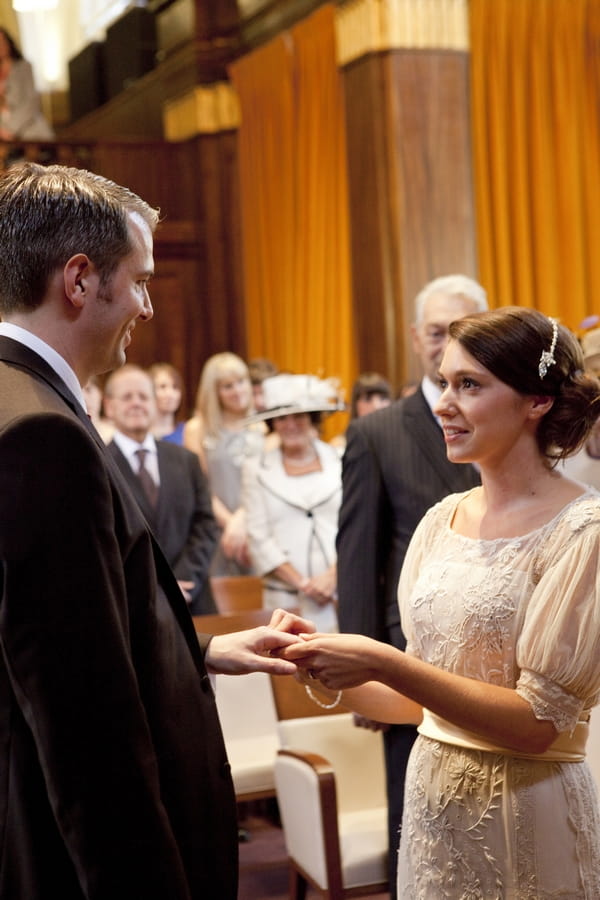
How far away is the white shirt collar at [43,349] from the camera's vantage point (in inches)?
67.9

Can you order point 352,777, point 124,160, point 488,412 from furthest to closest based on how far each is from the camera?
point 124,160 < point 352,777 < point 488,412

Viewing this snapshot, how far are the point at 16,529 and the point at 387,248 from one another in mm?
6451

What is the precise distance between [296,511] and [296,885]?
85.5 inches

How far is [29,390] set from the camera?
1.64m

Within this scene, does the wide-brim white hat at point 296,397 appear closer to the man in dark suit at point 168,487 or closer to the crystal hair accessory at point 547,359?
the man in dark suit at point 168,487

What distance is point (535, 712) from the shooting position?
218cm

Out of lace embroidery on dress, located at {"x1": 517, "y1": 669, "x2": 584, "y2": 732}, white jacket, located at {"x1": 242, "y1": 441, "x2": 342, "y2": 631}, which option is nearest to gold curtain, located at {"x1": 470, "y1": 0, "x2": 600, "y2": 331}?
white jacket, located at {"x1": 242, "y1": 441, "x2": 342, "y2": 631}

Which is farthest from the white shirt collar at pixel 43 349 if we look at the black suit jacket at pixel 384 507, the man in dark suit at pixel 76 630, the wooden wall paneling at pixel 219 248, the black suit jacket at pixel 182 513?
the wooden wall paneling at pixel 219 248

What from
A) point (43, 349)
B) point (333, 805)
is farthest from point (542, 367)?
point (333, 805)

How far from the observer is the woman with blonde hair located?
6551 mm

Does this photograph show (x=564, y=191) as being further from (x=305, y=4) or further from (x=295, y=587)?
(x=295, y=587)

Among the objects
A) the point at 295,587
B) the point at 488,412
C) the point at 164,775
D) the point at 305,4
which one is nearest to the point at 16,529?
the point at 164,775

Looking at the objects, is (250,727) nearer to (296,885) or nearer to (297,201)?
(296,885)

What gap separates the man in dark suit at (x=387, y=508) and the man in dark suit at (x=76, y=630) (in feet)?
5.45
